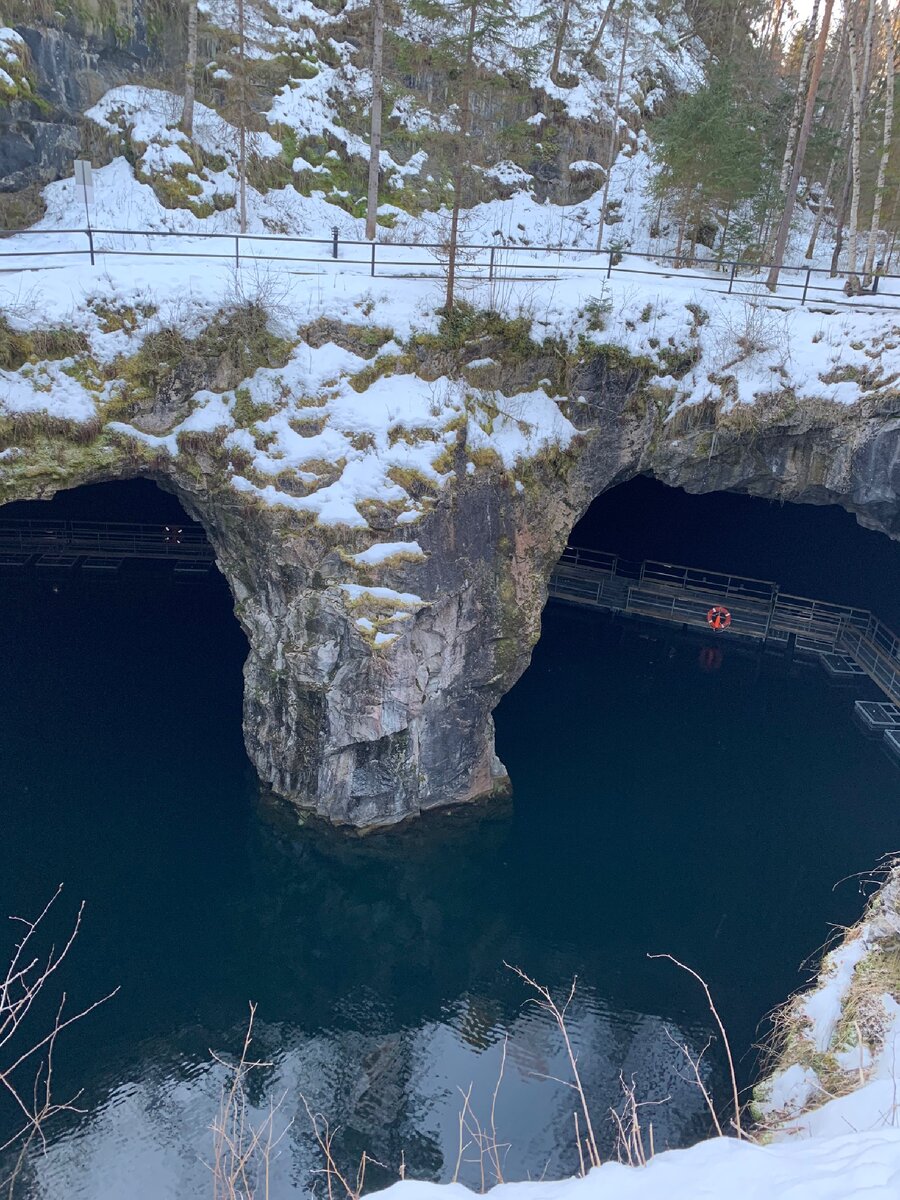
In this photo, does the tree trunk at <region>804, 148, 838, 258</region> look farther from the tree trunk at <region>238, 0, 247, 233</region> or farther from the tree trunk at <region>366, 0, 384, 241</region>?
the tree trunk at <region>238, 0, 247, 233</region>

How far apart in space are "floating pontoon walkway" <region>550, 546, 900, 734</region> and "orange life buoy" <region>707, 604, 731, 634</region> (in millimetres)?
262

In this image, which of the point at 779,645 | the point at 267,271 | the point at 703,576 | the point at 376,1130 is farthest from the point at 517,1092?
the point at 703,576

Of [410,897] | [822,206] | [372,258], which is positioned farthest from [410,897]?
[822,206]

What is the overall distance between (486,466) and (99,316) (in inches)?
332

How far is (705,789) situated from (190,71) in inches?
1014

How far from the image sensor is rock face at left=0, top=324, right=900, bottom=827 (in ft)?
53.3

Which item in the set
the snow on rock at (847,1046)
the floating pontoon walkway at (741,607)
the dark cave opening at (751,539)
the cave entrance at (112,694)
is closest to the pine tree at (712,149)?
the dark cave opening at (751,539)

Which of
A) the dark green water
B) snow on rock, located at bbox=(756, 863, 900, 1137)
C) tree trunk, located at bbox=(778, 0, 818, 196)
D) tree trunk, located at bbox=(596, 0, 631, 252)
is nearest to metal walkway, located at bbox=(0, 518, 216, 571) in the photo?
the dark green water

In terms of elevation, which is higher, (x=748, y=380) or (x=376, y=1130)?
(x=748, y=380)

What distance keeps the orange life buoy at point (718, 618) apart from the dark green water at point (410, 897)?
3786mm

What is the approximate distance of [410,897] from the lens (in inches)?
644

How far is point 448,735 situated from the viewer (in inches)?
698

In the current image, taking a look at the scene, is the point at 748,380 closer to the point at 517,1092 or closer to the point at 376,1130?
the point at 517,1092

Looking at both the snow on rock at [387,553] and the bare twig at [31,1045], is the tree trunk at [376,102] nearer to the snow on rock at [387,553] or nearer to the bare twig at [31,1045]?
the snow on rock at [387,553]
